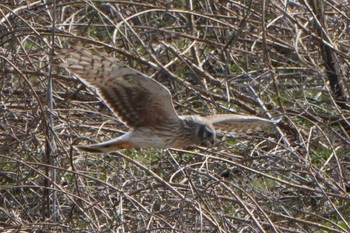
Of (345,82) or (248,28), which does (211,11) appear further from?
(345,82)

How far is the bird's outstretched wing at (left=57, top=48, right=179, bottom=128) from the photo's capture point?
5746mm

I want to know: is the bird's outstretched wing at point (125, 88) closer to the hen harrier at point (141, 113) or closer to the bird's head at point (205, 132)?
the hen harrier at point (141, 113)

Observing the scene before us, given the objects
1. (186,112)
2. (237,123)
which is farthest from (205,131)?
(186,112)

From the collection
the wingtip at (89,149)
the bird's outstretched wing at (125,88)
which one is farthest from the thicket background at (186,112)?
the bird's outstretched wing at (125,88)

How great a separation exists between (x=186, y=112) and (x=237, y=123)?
2.98ft

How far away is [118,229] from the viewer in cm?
523

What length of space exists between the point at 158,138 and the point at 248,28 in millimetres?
1979

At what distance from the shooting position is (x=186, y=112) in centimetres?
744

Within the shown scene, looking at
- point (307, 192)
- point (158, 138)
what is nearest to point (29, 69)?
point (158, 138)

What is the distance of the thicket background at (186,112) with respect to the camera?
563 cm

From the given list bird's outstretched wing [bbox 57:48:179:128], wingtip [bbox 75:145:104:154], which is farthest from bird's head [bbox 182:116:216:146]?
wingtip [bbox 75:145:104:154]

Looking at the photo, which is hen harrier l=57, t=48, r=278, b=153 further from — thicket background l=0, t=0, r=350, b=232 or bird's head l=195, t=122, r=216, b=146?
thicket background l=0, t=0, r=350, b=232

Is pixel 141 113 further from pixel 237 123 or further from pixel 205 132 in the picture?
pixel 237 123

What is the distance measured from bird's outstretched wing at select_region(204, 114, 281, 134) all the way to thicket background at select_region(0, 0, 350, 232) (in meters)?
0.09
